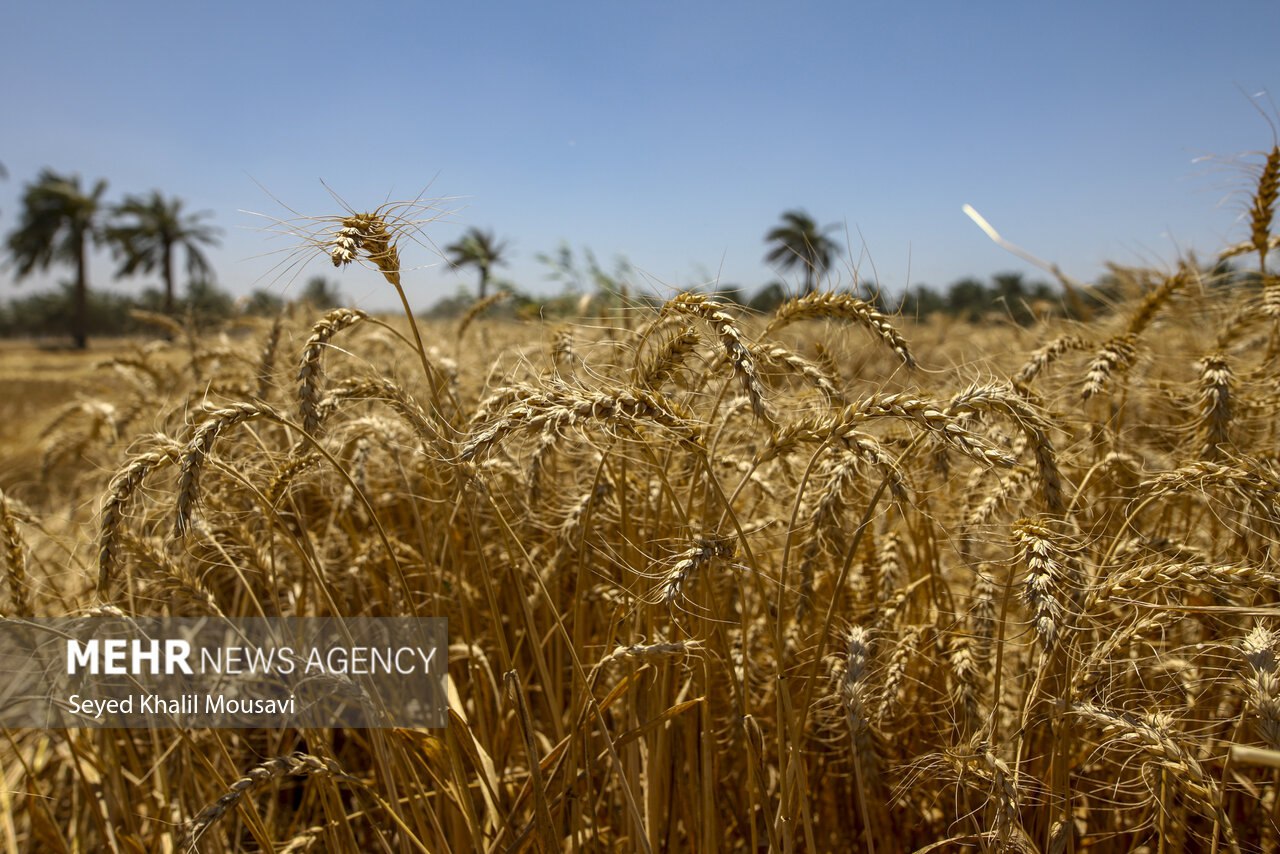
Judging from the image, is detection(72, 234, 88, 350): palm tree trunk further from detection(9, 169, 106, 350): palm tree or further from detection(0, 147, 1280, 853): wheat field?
detection(0, 147, 1280, 853): wheat field

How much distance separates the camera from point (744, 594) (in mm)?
1640

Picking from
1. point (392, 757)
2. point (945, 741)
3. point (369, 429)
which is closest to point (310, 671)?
point (392, 757)

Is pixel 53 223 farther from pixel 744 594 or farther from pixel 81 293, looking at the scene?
pixel 744 594

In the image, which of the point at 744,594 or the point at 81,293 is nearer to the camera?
the point at 744,594

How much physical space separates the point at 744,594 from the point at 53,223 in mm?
43955

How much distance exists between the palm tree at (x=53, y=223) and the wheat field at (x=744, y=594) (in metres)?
40.7

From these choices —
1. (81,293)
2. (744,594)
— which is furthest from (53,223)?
(744,594)

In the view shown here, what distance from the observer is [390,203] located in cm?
148

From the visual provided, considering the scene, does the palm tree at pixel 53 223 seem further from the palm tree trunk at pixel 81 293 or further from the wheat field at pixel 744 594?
the wheat field at pixel 744 594

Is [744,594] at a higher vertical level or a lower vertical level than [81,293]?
lower

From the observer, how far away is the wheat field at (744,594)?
52.4 inches

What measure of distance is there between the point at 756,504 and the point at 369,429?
1.14m

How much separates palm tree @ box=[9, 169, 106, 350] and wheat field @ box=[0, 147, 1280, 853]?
40.7 m

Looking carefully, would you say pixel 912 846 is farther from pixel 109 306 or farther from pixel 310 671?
pixel 109 306
